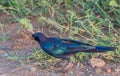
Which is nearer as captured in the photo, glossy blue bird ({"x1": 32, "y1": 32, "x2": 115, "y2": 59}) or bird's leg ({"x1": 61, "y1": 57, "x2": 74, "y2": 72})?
glossy blue bird ({"x1": 32, "y1": 32, "x2": 115, "y2": 59})

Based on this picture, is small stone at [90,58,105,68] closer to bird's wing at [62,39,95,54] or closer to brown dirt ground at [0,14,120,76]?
brown dirt ground at [0,14,120,76]

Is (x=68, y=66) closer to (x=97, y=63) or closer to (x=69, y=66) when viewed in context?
(x=69, y=66)

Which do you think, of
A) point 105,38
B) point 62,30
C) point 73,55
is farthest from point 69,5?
point 73,55

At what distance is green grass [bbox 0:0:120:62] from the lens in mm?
5304

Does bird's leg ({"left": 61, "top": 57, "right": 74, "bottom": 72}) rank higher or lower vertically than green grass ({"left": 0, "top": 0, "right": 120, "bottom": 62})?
A: lower

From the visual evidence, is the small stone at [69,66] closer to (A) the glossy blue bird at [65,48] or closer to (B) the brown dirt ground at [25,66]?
(B) the brown dirt ground at [25,66]

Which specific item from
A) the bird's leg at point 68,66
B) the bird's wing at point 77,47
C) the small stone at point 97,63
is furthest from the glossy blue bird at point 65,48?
the small stone at point 97,63

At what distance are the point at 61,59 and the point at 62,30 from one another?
0.72 m

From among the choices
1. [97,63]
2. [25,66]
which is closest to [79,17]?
[97,63]

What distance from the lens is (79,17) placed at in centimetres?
577

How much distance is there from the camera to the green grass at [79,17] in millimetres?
5304

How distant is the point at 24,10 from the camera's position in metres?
5.96

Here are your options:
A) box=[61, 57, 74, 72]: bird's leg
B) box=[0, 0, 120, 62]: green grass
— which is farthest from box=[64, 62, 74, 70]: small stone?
box=[0, 0, 120, 62]: green grass

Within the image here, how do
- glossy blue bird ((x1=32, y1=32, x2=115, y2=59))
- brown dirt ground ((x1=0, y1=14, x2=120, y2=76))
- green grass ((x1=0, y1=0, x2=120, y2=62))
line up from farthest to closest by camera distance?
green grass ((x1=0, y1=0, x2=120, y2=62)), brown dirt ground ((x1=0, y1=14, x2=120, y2=76)), glossy blue bird ((x1=32, y1=32, x2=115, y2=59))
